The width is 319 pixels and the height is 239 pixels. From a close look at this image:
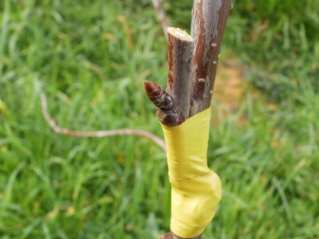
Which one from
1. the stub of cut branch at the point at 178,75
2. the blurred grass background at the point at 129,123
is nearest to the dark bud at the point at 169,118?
the stub of cut branch at the point at 178,75

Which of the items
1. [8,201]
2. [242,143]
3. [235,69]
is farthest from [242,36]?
[8,201]

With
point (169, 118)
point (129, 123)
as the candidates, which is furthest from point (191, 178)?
point (129, 123)

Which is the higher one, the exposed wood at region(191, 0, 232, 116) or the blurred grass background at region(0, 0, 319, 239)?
the exposed wood at region(191, 0, 232, 116)

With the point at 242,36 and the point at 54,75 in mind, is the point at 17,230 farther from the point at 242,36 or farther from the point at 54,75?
the point at 242,36

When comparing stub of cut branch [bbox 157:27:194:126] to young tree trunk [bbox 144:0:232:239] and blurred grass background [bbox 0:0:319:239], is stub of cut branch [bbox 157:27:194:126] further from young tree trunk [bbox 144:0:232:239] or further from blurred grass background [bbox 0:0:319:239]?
blurred grass background [bbox 0:0:319:239]

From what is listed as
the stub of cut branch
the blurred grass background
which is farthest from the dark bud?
the blurred grass background

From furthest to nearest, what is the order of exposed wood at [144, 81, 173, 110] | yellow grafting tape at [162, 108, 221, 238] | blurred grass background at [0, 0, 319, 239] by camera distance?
blurred grass background at [0, 0, 319, 239], yellow grafting tape at [162, 108, 221, 238], exposed wood at [144, 81, 173, 110]

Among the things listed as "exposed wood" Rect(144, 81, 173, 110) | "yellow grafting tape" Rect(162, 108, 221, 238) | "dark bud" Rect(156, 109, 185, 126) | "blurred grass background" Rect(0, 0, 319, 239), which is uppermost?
"exposed wood" Rect(144, 81, 173, 110)
